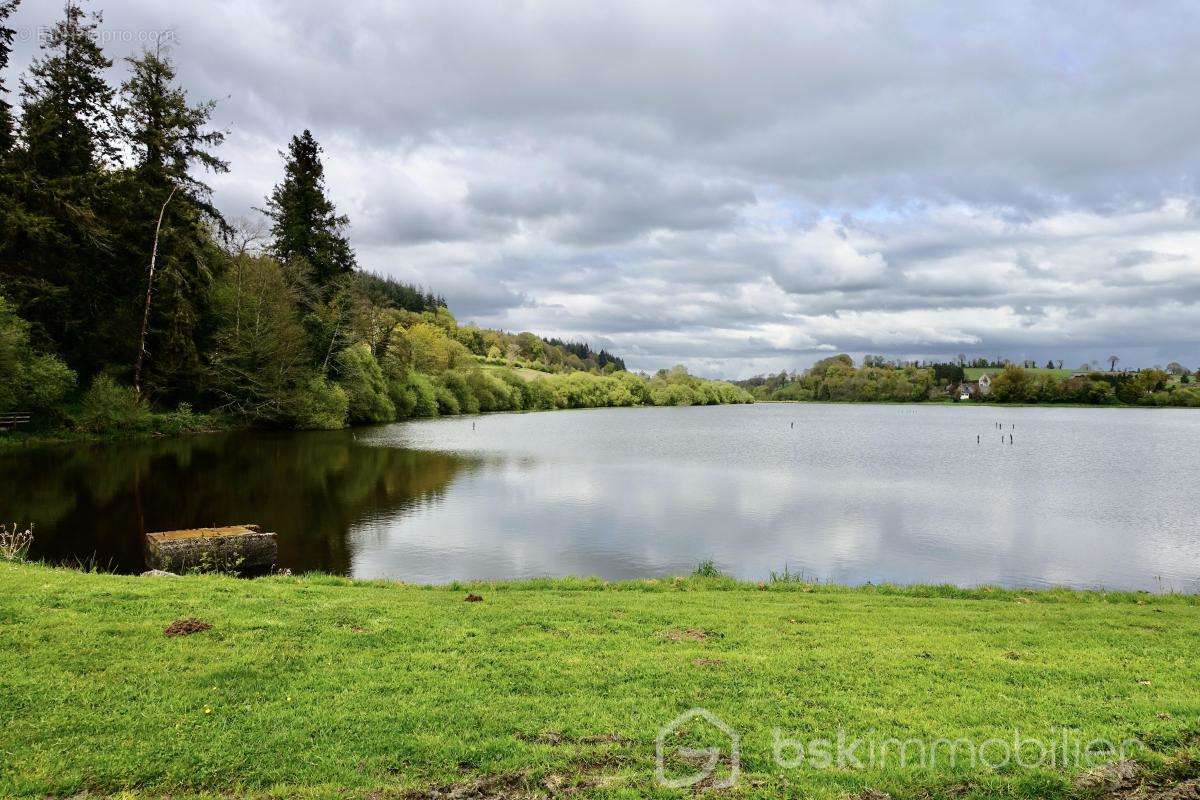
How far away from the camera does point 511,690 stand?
6.15 m

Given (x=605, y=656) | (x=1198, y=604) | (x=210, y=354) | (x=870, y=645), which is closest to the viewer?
(x=605, y=656)

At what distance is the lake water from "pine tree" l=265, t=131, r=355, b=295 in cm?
2398

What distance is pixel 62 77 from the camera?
39312 mm

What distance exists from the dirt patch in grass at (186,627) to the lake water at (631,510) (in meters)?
7.06

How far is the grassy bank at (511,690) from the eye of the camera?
4730mm

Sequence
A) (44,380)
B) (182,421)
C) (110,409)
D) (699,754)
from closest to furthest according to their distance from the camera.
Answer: (699,754)
(44,380)
(110,409)
(182,421)

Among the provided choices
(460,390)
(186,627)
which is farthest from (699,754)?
(460,390)

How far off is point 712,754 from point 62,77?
54.1 metres

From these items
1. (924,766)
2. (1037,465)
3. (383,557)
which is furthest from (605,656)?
(1037,465)

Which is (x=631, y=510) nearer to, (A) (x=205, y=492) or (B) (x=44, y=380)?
(A) (x=205, y=492)

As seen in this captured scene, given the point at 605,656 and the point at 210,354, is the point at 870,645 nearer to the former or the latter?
the point at 605,656

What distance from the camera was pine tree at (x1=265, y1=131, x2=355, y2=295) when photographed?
5747 centimetres

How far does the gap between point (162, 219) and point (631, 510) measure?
40.2 metres

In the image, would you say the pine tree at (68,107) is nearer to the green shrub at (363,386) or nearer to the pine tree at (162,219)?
the pine tree at (162,219)
